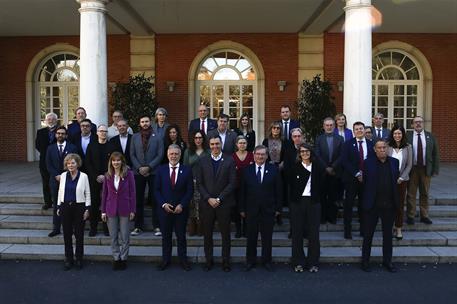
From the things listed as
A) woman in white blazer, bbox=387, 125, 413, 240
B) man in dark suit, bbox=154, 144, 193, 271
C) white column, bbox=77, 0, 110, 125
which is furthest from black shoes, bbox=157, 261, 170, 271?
white column, bbox=77, 0, 110, 125

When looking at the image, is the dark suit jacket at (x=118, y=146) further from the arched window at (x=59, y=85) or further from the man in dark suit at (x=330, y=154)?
the arched window at (x=59, y=85)

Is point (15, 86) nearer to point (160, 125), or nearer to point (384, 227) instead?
point (160, 125)

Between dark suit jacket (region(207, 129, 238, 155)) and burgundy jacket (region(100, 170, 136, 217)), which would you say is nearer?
burgundy jacket (region(100, 170, 136, 217))

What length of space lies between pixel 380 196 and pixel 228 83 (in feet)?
29.3

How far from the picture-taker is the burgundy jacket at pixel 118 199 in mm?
5770

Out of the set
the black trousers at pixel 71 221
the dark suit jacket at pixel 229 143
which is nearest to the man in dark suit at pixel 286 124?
the dark suit jacket at pixel 229 143

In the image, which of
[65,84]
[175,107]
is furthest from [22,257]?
[65,84]

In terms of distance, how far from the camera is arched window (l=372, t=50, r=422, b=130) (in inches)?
555

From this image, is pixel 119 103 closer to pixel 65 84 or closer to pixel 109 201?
pixel 65 84

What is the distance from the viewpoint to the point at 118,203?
578cm

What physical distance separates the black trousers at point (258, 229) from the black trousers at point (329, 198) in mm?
1465

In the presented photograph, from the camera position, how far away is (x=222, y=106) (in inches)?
559

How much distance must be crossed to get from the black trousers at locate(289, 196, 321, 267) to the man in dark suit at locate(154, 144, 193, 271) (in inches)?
54.8

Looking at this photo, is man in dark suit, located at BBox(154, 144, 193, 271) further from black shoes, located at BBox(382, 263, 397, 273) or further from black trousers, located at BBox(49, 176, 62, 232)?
black shoes, located at BBox(382, 263, 397, 273)
